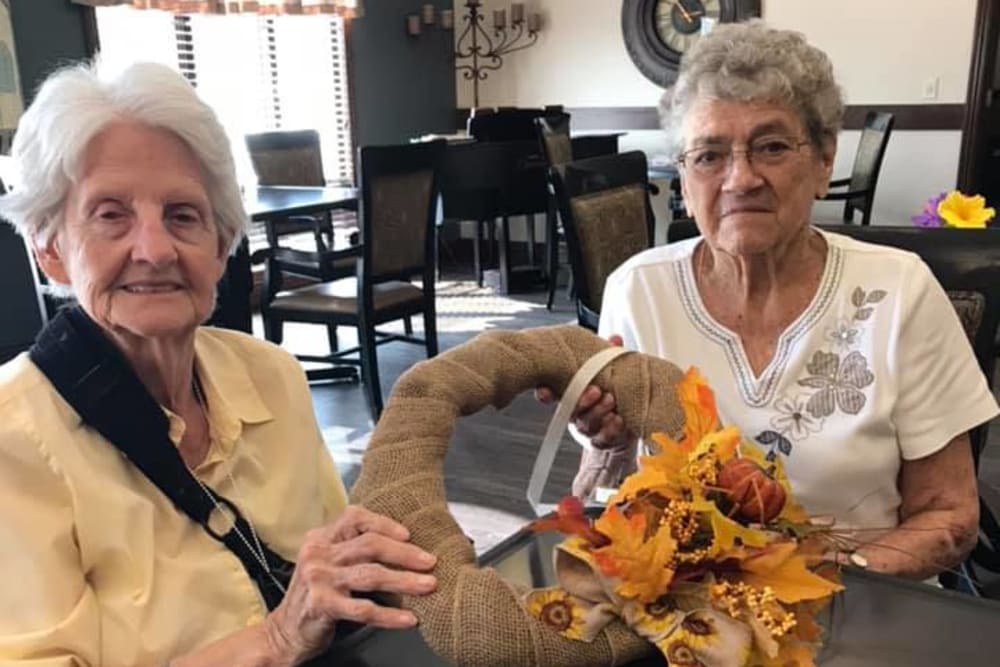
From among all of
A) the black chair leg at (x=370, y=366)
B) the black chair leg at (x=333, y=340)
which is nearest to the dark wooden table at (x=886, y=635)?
the black chair leg at (x=370, y=366)

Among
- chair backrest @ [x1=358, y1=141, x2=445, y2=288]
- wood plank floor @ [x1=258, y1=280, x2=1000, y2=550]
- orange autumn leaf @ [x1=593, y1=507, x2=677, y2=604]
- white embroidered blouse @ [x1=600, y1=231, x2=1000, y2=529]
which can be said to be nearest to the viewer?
orange autumn leaf @ [x1=593, y1=507, x2=677, y2=604]

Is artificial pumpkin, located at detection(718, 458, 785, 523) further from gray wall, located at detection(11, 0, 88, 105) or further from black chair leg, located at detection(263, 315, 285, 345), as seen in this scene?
gray wall, located at detection(11, 0, 88, 105)

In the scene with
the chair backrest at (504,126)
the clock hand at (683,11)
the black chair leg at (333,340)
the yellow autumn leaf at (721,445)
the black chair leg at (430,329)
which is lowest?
the black chair leg at (333,340)

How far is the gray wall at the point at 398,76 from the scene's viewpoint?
6.50 metres

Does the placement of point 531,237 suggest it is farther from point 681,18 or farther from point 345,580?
point 345,580

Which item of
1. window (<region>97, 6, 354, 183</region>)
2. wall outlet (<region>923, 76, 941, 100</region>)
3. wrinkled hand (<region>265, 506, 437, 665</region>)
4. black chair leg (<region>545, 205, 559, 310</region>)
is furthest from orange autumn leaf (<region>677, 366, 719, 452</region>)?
wall outlet (<region>923, 76, 941, 100</region>)

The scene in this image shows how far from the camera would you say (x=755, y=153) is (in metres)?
1.35

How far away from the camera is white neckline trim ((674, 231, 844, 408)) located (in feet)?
4.36

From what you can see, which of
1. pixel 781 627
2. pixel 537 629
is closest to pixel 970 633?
pixel 781 627

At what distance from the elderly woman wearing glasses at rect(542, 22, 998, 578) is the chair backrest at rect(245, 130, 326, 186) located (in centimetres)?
382

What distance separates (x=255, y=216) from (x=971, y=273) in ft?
8.21

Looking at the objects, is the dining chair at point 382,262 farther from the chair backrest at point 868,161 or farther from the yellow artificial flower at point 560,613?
the yellow artificial flower at point 560,613

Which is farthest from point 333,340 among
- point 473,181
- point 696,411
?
point 696,411

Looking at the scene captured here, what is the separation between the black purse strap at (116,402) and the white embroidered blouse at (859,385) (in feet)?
2.40
